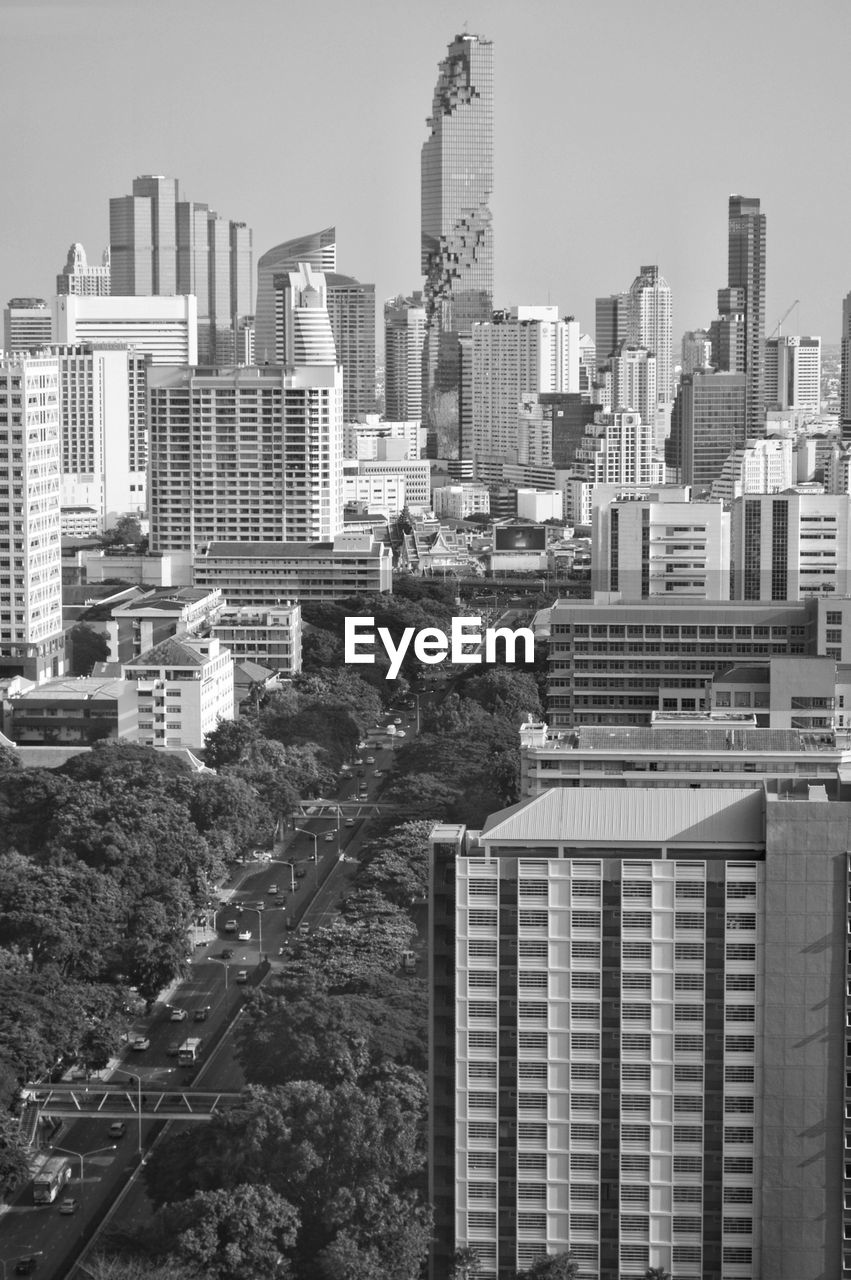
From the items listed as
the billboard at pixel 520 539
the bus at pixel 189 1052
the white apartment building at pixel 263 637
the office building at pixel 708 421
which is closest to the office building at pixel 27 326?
the office building at pixel 708 421

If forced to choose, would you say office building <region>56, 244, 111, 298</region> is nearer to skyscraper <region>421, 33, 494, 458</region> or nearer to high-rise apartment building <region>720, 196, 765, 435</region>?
skyscraper <region>421, 33, 494, 458</region>

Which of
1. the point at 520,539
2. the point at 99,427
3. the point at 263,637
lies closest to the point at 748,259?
the point at 99,427

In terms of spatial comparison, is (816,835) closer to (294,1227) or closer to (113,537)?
(294,1227)

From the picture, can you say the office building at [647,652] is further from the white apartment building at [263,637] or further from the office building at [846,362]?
the office building at [846,362]

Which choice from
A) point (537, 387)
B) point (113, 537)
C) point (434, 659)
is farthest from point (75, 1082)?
point (537, 387)

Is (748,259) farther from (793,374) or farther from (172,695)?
(172,695)

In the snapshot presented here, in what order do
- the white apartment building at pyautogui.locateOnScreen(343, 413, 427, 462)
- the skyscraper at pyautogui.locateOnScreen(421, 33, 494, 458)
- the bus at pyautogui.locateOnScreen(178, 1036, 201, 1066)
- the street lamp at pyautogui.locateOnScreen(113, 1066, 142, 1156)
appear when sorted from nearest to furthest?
the street lamp at pyautogui.locateOnScreen(113, 1066, 142, 1156) → the bus at pyautogui.locateOnScreen(178, 1036, 201, 1066) → the white apartment building at pyautogui.locateOnScreen(343, 413, 427, 462) → the skyscraper at pyautogui.locateOnScreen(421, 33, 494, 458)

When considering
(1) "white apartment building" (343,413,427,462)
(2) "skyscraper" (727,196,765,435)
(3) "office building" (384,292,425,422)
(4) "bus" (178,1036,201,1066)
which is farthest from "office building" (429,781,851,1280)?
(3) "office building" (384,292,425,422)
